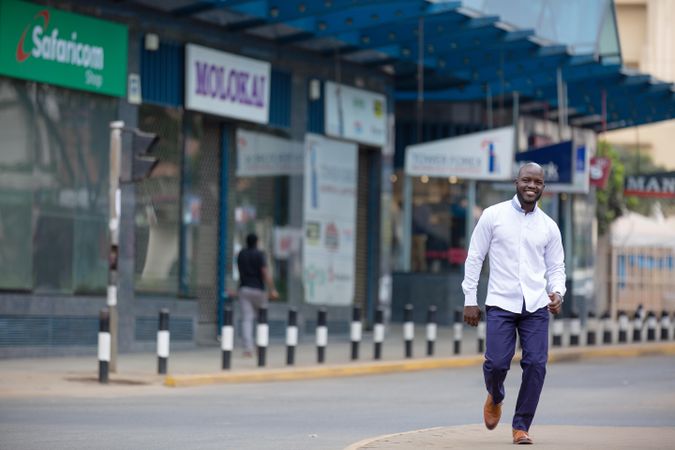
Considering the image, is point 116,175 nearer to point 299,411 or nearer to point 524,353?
point 299,411

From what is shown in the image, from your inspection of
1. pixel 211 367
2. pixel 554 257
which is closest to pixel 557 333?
pixel 211 367

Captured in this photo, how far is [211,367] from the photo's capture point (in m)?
19.5

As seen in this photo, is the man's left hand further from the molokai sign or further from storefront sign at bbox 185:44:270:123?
the molokai sign

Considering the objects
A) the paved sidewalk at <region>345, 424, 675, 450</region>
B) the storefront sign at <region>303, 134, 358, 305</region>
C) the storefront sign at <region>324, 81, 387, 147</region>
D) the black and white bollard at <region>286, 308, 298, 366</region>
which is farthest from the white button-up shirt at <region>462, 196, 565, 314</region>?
the storefront sign at <region>324, 81, 387, 147</region>

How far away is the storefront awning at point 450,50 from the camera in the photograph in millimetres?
23578

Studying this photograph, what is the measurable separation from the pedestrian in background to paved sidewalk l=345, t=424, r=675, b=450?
10.6m

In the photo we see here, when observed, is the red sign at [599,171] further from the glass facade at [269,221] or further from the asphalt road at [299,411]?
the asphalt road at [299,411]

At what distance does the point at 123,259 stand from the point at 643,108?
15.9m

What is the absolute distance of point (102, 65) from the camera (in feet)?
70.8

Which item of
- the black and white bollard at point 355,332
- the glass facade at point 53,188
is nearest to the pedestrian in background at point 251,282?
the black and white bollard at point 355,332

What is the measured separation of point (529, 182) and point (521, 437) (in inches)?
66.4

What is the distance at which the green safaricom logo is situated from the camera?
2033cm

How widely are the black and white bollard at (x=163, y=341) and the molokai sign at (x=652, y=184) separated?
1465 cm

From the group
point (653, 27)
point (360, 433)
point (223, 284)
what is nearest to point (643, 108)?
point (223, 284)
